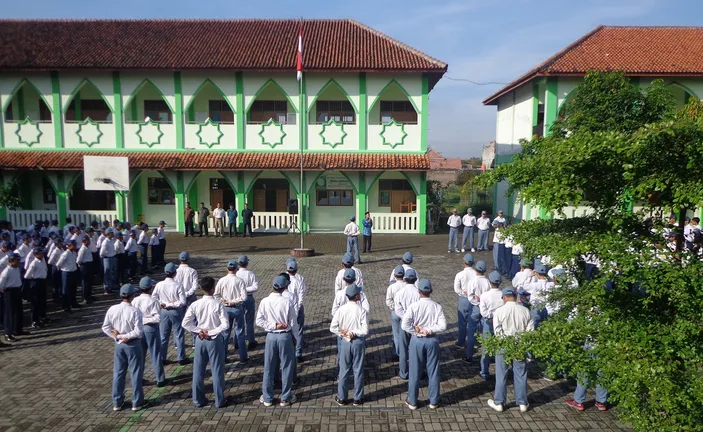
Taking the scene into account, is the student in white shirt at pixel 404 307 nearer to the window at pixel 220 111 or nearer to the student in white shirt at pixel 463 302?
the student in white shirt at pixel 463 302

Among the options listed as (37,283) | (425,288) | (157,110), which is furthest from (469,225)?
(157,110)

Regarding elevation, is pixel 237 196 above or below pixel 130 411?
above

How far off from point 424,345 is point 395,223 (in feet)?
53.8

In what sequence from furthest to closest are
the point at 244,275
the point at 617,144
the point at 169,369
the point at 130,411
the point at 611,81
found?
the point at 611,81 → the point at 244,275 → the point at 169,369 → the point at 130,411 → the point at 617,144

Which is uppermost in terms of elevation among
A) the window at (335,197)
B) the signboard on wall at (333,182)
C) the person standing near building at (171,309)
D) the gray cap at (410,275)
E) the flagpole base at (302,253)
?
the signboard on wall at (333,182)

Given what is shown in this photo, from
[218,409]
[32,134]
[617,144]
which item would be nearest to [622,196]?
[617,144]

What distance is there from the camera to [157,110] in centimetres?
2355

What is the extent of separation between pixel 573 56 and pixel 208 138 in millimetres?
17139

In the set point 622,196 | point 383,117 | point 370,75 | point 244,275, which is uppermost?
point 370,75

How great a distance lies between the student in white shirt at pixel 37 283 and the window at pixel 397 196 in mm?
15810

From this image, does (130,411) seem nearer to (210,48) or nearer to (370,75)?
(370,75)

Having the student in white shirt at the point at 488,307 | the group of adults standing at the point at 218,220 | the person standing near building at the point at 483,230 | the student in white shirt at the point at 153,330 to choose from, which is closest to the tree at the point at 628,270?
the student in white shirt at the point at 488,307

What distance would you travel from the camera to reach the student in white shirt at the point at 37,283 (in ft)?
32.1

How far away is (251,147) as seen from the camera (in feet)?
73.7
